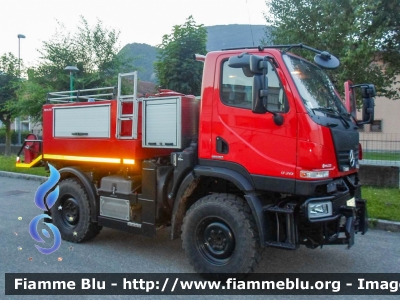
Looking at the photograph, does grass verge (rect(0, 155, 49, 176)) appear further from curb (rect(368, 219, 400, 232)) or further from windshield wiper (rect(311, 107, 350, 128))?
windshield wiper (rect(311, 107, 350, 128))

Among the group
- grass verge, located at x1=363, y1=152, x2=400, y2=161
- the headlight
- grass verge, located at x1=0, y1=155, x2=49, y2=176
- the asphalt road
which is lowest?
the asphalt road

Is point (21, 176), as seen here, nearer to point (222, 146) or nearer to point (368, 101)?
point (222, 146)

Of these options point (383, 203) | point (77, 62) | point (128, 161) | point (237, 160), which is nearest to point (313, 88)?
point (237, 160)

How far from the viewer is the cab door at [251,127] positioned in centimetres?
425

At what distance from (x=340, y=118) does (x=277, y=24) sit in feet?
31.6

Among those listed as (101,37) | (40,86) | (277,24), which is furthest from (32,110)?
(277,24)

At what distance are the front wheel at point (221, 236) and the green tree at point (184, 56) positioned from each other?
672 centimetres

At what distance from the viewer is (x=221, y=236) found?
4566mm

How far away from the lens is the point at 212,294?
4320mm

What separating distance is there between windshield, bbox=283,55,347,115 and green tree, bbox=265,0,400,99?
5.15m

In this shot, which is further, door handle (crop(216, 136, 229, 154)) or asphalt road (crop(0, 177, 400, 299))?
asphalt road (crop(0, 177, 400, 299))

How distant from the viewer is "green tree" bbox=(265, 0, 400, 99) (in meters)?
9.55

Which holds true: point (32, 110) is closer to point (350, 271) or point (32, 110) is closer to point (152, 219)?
point (152, 219)

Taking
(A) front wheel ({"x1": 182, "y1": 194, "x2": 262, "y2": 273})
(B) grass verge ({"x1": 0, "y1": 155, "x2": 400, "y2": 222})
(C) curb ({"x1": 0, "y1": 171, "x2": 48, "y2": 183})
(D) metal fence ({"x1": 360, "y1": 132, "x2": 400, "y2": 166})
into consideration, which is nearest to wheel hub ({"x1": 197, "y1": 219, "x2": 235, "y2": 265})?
(A) front wheel ({"x1": 182, "y1": 194, "x2": 262, "y2": 273})
